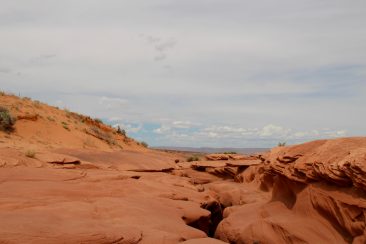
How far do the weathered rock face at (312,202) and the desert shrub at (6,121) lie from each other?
1534 cm

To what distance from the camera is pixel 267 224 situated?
11875mm

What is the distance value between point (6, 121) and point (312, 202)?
1845cm

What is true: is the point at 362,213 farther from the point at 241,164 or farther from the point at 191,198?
the point at 241,164

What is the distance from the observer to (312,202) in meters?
11.5

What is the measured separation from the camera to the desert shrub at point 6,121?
23797mm

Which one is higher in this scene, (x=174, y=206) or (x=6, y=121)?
(x=6, y=121)

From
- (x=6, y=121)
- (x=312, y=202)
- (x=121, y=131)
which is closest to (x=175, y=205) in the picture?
(x=312, y=202)

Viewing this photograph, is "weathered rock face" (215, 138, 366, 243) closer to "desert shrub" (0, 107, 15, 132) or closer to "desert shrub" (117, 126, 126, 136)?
"desert shrub" (0, 107, 15, 132)

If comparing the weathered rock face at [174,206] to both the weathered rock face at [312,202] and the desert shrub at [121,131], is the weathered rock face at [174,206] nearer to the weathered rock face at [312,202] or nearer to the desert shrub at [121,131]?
the weathered rock face at [312,202]

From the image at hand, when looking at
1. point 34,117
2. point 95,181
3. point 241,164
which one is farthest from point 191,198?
point 34,117

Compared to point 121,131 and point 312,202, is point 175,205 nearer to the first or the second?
point 312,202

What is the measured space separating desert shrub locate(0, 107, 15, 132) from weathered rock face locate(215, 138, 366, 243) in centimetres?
1534

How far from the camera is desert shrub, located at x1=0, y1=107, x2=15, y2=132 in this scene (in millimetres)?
23797

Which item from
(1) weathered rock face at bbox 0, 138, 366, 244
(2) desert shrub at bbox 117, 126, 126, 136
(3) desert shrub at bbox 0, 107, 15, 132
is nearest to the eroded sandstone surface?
(1) weathered rock face at bbox 0, 138, 366, 244
